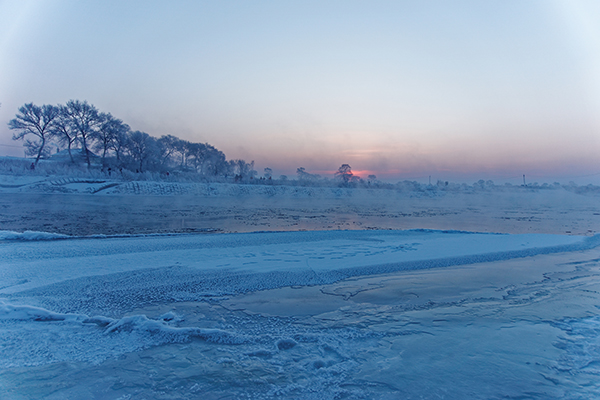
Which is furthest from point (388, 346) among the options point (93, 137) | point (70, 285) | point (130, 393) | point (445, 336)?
point (93, 137)

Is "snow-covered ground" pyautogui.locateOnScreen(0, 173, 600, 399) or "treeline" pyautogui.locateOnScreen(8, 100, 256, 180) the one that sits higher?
"treeline" pyautogui.locateOnScreen(8, 100, 256, 180)

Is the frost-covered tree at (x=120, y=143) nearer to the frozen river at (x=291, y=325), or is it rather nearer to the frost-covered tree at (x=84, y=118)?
the frost-covered tree at (x=84, y=118)

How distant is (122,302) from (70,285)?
105cm

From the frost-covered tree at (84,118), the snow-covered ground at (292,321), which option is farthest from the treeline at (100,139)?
the snow-covered ground at (292,321)

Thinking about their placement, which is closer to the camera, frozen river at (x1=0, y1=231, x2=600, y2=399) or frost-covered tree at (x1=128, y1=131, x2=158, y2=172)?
frozen river at (x1=0, y1=231, x2=600, y2=399)

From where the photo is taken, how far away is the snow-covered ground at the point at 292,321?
2312 millimetres

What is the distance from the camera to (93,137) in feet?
105

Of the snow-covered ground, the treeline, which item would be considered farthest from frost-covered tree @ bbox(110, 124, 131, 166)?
the snow-covered ground

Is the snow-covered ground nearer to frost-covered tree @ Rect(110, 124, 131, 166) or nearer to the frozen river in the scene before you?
the frozen river

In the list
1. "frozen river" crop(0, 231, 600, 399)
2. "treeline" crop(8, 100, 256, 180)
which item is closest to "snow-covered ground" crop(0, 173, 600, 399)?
"frozen river" crop(0, 231, 600, 399)

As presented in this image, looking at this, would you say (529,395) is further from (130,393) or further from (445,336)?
(130,393)

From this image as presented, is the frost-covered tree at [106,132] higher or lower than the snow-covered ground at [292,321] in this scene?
higher

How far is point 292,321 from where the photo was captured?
3.35m

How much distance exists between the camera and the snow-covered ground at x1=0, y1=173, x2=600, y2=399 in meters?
2.31
